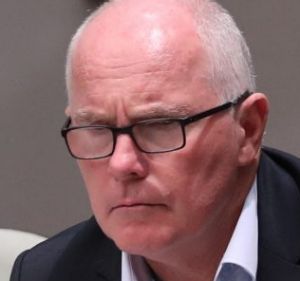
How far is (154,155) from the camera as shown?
1.06 meters

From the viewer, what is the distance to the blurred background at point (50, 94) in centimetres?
186

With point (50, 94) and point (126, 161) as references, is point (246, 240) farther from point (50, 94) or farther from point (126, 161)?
point (50, 94)

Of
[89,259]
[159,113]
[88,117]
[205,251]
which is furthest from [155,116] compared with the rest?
[89,259]

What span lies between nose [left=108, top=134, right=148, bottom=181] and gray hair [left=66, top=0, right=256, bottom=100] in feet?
0.50

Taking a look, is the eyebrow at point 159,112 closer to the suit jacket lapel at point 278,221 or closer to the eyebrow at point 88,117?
the eyebrow at point 88,117

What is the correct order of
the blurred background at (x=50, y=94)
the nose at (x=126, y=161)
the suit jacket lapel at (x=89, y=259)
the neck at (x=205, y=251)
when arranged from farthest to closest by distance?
the blurred background at (x=50, y=94)
the suit jacket lapel at (x=89, y=259)
the neck at (x=205, y=251)
the nose at (x=126, y=161)

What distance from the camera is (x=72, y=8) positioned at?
1.95 meters

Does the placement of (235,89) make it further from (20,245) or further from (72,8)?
(72,8)

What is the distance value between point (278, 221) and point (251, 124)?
188mm

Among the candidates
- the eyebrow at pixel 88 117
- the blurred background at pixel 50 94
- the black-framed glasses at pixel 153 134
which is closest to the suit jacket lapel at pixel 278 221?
the black-framed glasses at pixel 153 134

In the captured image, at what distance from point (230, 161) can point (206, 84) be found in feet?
0.42

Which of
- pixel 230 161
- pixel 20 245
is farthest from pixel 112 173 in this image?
pixel 20 245

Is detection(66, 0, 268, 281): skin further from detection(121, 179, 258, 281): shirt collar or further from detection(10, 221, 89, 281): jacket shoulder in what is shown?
detection(10, 221, 89, 281): jacket shoulder

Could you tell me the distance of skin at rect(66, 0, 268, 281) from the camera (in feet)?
3.48
